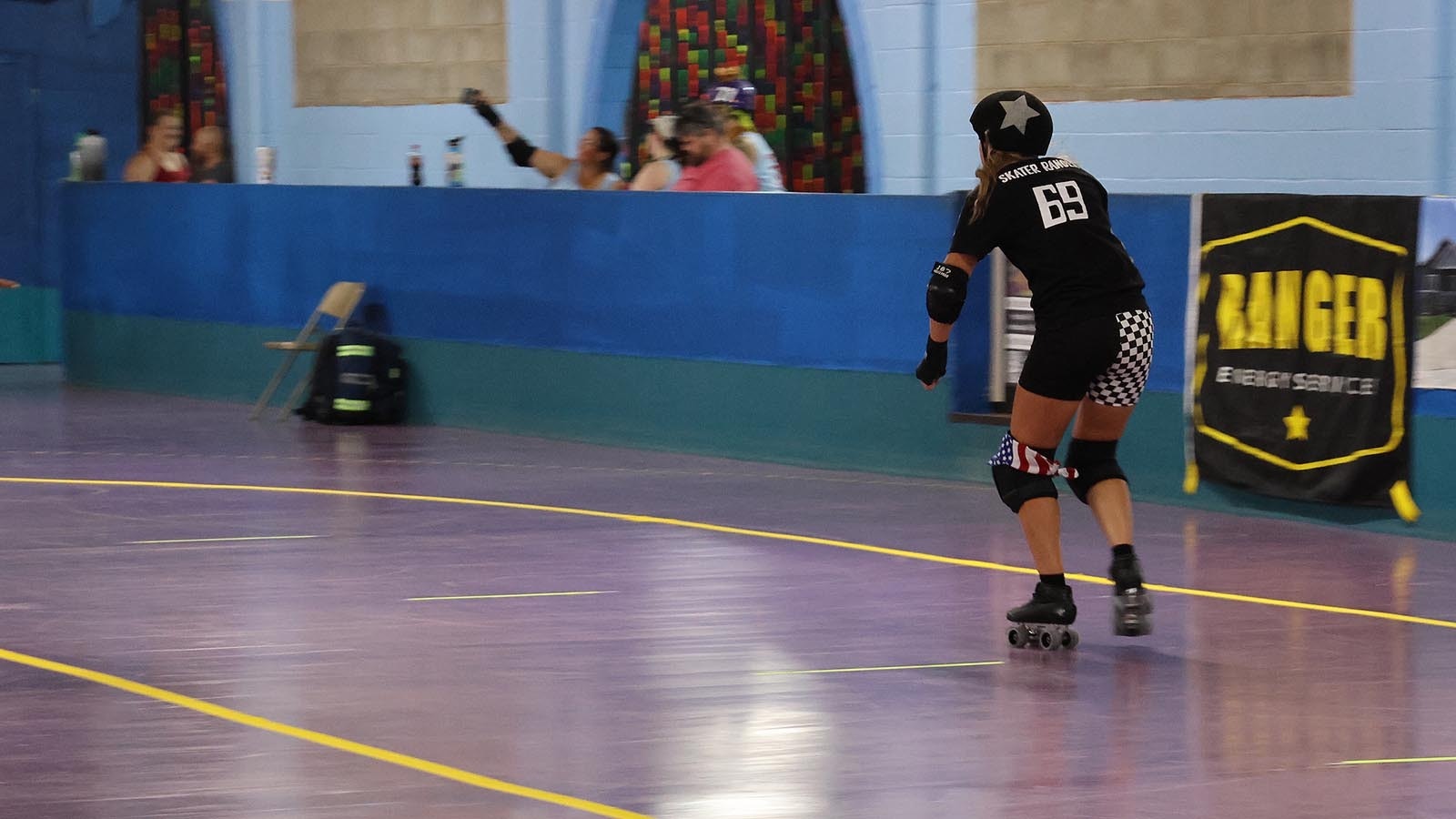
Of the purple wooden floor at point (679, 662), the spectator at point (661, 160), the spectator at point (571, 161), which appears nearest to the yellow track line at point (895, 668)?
the purple wooden floor at point (679, 662)

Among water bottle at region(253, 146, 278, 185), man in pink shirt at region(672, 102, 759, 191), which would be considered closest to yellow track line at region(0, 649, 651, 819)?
man in pink shirt at region(672, 102, 759, 191)

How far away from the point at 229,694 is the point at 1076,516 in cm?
560

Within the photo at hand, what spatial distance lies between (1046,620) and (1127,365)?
2.94 ft

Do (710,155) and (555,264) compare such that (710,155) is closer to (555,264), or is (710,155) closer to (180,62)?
(555,264)

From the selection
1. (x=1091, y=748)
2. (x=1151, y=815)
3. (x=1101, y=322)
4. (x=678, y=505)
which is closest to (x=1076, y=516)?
(x=678, y=505)

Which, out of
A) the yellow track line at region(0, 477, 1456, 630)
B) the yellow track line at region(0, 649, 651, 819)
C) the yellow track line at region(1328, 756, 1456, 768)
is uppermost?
the yellow track line at region(0, 649, 651, 819)

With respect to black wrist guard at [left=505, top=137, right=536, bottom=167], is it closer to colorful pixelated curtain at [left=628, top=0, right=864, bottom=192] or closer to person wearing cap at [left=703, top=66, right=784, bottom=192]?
person wearing cap at [left=703, top=66, right=784, bottom=192]

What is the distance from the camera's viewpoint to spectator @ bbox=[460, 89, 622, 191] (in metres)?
16.6

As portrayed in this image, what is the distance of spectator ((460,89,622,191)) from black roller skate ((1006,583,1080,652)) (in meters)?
7.88

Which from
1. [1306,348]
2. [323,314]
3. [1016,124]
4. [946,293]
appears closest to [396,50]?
[323,314]

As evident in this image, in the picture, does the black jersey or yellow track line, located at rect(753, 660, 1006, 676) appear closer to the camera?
yellow track line, located at rect(753, 660, 1006, 676)

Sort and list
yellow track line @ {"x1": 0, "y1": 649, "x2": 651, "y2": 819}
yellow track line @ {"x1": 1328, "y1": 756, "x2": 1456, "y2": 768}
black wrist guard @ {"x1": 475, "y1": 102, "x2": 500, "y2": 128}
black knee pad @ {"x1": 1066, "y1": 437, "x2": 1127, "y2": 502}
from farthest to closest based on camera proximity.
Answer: black wrist guard @ {"x1": 475, "y1": 102, "x2": 500, "y2": 128}
black knee pad @ {"x1": 1066, "y1": 437, "x2": 1127, "y2": 502}
yellow track line @ {"x1": 1328, "y1": 756, "x2": 1456, "y2": 768}
yellow track line @ {"x1": 0, "y1": 649, "x2": 651, "y2": 819}

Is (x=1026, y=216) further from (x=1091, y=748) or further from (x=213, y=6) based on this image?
(x=213, y=6)

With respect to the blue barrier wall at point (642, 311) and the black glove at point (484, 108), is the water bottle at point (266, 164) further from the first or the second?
the black glove at point (484, 108)
